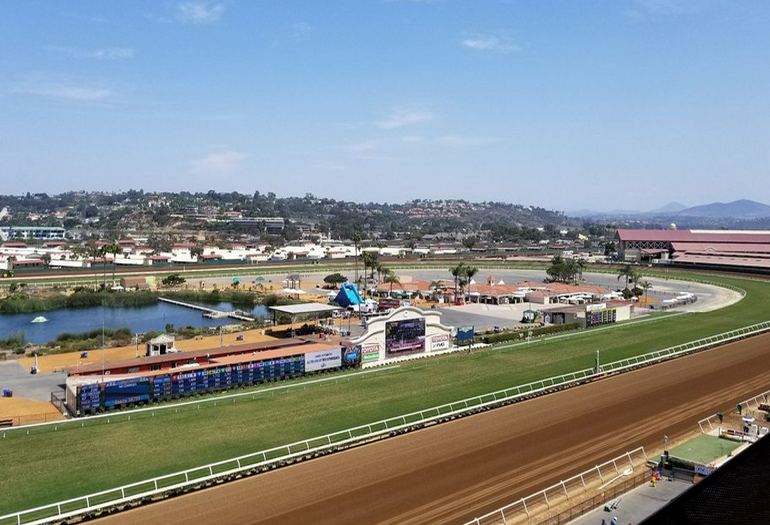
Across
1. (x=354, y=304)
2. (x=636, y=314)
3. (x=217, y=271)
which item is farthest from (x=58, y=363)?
(x=217, y=271)

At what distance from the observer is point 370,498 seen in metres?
20.9

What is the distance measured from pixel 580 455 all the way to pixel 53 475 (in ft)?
63.3

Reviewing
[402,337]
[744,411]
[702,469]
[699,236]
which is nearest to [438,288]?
[402,337]

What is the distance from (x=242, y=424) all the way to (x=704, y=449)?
62.9 feet

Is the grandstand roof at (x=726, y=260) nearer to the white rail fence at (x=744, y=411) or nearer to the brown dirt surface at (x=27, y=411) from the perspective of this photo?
the white rail fence at (x=744, y=411)

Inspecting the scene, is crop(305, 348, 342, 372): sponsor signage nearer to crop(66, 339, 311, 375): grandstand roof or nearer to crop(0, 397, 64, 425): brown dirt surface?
crop(66, 339, 311, 375): grandstand roof

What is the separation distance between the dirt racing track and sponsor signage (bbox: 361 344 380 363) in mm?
13513

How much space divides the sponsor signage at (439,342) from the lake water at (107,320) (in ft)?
94.1

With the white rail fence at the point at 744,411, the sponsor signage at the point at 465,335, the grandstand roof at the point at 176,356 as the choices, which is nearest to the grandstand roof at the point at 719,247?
the sponsor signage at the point at 465,335

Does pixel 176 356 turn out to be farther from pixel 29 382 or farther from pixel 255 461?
pixel 255 461

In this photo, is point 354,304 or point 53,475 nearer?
point 53,475

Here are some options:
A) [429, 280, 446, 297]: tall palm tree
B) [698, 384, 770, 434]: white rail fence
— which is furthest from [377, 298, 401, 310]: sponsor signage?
[698, 384, 770, 434]: white rail fence

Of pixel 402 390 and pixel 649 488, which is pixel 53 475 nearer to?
pixel 402 390

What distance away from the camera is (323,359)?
41.5 meters
